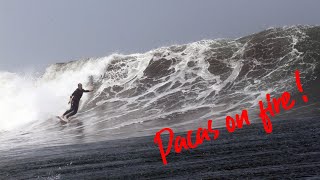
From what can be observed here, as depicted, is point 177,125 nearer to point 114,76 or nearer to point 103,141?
point 103,141

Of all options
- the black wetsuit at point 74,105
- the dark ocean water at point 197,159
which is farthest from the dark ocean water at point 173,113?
the black wetsuit at point 74,105

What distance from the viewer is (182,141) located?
1725cm

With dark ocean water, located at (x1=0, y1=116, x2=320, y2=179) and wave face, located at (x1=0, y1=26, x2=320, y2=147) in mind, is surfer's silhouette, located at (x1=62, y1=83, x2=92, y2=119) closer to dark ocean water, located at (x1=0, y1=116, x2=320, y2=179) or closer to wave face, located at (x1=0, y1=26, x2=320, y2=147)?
wave face, located at (x1=0, y1=26, x2=320, y2=147)

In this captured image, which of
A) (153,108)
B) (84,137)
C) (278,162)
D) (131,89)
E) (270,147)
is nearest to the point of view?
(278,162)

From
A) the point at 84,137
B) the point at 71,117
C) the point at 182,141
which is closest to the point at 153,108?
the point at 71,117

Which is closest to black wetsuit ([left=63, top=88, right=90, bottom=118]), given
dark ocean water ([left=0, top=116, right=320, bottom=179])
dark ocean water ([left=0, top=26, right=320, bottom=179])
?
dark ocean water ([left=0, top=26, right=320, bottom=179])

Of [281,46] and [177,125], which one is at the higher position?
[281,46]

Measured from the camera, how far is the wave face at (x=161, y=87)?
24.6 meters

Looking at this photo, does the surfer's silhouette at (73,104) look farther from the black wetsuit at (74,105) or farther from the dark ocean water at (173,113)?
the dark ocean water at (173,113)

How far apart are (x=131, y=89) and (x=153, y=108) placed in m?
6.45

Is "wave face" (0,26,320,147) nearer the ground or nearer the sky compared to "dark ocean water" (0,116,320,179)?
nearer the sky

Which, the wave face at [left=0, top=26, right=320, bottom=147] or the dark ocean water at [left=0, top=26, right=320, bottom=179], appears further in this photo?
the wave face at [left=0, top=26, right=320, bottom=147]

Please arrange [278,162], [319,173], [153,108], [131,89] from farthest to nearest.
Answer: [131,89], [153,108], [278,162], [319,173]

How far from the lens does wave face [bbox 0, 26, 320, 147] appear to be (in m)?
24.6
